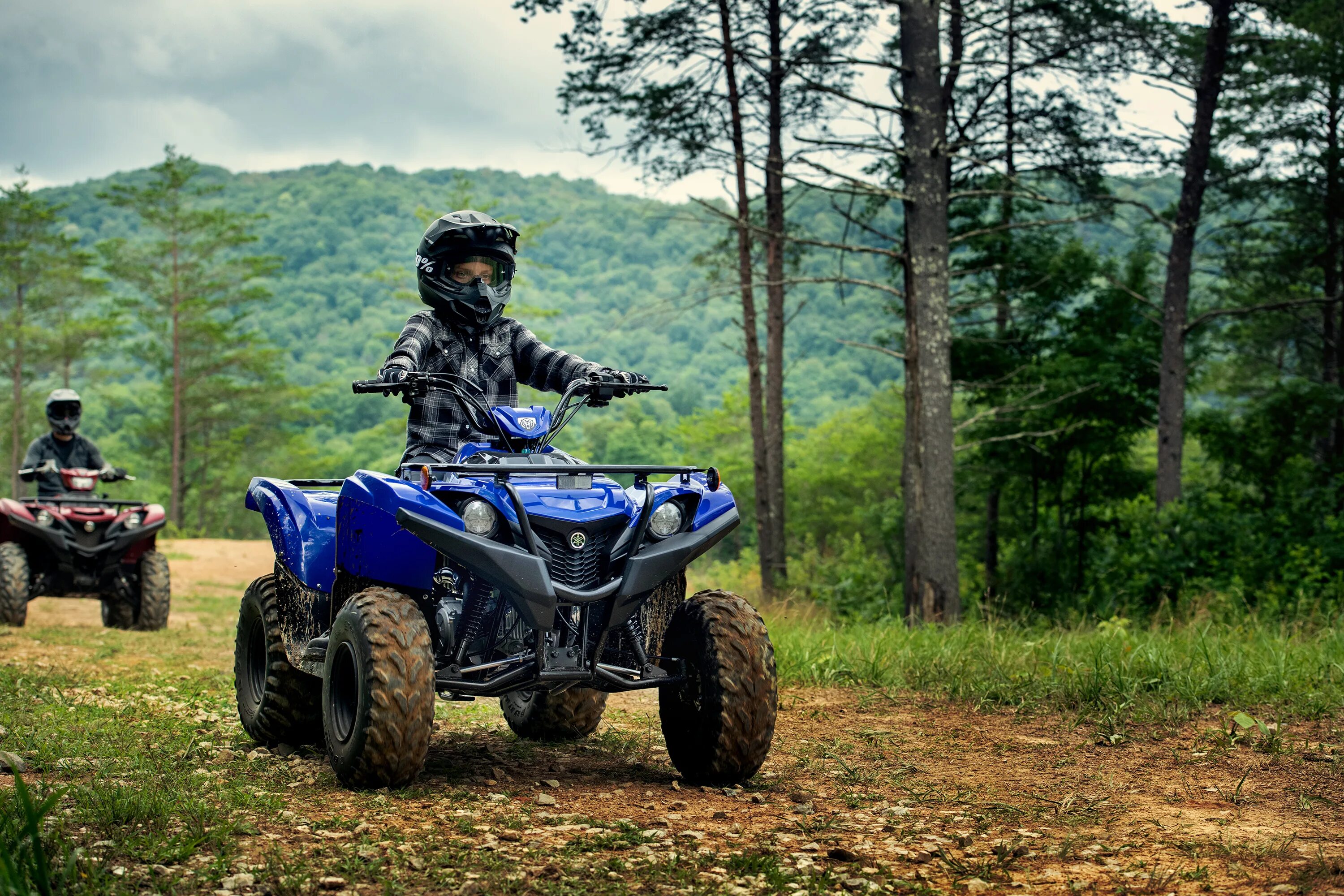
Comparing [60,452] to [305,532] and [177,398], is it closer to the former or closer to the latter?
[305,532]

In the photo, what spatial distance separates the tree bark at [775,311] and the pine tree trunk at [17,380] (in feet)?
121

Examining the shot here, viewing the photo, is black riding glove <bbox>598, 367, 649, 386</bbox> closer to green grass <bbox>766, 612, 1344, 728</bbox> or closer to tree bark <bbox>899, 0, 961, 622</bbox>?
green grass <bbox>766, 612, 1344, 728</bbox>

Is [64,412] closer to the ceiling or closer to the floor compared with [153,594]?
closer to the ceiling

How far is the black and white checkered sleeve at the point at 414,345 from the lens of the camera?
5008 mm

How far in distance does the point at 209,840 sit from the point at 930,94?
10238mm

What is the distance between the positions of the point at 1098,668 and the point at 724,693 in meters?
2.88

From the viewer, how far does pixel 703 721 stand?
4.73 m

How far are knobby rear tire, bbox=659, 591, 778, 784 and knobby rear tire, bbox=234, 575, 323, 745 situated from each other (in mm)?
1736

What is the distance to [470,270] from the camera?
539cm

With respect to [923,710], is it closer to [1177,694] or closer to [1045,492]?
[1177,694]

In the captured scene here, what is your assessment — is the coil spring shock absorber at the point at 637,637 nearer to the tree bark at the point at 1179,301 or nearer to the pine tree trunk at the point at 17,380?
the tree bark at the point at 1179,301

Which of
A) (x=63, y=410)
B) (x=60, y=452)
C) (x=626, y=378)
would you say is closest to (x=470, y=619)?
(x=626, y=378)

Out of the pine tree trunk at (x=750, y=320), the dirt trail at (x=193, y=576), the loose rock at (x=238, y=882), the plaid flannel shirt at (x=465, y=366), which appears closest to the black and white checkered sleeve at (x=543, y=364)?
the plaid flannel shirt at (x=465, y=366)

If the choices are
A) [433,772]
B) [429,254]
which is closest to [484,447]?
[429,254]
